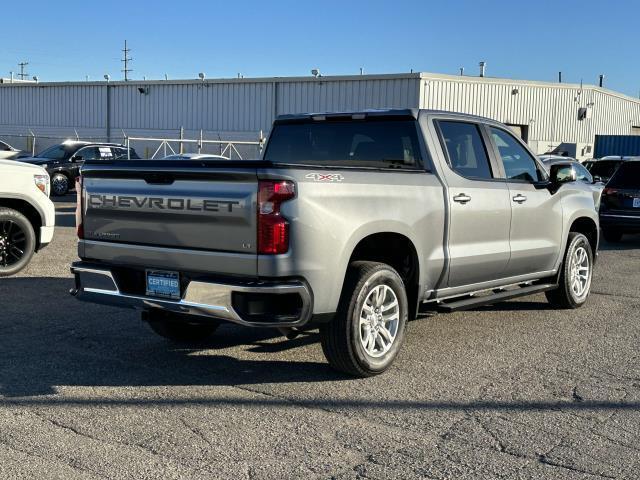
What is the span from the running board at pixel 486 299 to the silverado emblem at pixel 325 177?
5.59ft

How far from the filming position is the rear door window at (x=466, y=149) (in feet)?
21.8

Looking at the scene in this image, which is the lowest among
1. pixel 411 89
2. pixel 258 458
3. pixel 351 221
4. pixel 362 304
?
pixel 258 458

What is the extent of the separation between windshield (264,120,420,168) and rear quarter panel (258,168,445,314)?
49 cm

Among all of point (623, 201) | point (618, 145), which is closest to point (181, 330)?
point (623, 201)

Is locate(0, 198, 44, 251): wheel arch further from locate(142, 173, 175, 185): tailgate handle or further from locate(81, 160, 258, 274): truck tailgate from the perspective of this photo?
locate(142, 173, 175, 185): tailgate handle

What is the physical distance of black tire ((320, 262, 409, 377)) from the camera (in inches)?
211

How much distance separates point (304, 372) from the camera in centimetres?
577

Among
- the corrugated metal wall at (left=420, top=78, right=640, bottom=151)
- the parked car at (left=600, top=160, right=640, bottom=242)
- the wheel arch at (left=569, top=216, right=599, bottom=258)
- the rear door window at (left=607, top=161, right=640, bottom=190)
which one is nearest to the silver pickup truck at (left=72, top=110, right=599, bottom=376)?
the wheel arch at (left=569, top=216, right=599, bottom=258)

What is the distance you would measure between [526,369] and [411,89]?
28.0m

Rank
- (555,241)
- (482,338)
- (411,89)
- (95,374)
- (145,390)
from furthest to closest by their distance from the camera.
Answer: (411,89) → (555,241) → (482,338) → (95,374) → (145,390)

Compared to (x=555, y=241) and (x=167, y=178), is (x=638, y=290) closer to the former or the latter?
(x=555, y=241)

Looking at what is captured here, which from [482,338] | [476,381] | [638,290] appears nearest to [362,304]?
[476,381]

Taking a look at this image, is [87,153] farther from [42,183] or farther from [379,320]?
[379,320]

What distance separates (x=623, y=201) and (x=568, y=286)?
7621 millimetres
